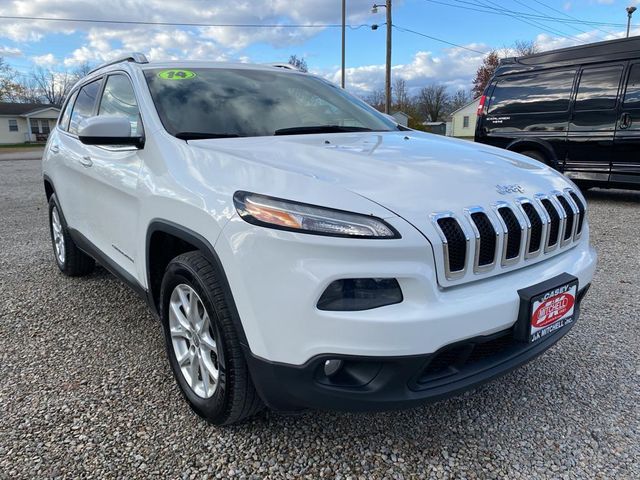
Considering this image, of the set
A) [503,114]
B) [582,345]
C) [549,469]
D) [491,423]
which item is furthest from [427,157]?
[503,114]

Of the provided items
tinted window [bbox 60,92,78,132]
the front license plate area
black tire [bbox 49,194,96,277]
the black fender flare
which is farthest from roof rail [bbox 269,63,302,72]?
the front license plate area

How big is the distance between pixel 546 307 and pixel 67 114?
414cm

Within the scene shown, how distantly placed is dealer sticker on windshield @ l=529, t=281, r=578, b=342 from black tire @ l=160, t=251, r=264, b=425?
1126 millimetres

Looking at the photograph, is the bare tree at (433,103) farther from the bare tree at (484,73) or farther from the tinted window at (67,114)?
the tinted window at (67,114)

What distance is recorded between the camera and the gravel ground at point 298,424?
198cm

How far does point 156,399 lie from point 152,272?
626mm

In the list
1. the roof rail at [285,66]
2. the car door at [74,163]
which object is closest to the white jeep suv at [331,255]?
the car door at [74,163]

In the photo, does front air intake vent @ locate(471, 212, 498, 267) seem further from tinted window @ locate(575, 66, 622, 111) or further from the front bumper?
tinted window @ locate(575, 66, 622, 111)

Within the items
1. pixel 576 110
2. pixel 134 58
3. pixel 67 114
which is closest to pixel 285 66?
pixel 134 58

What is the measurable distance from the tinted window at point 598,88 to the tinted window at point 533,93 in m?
0.18

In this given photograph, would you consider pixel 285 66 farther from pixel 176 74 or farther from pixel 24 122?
pixel 24 122

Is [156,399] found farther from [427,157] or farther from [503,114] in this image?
[503,114]

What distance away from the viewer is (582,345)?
117 inches

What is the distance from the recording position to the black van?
697 centimetres
